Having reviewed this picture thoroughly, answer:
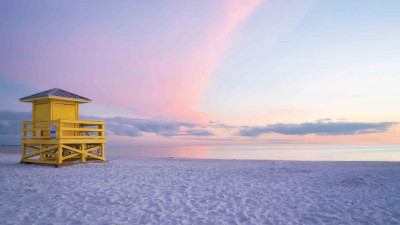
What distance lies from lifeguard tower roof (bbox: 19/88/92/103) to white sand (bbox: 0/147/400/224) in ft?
18.2

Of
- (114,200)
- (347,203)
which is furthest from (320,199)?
(114,200)

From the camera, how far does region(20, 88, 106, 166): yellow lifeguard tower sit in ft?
46.7

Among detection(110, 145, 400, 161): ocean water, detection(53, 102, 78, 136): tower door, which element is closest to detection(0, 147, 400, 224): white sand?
detection(53, 102, 78, 136): tower door

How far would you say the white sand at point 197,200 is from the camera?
5660 millimetres

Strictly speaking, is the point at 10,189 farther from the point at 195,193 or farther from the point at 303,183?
the point at 303,183

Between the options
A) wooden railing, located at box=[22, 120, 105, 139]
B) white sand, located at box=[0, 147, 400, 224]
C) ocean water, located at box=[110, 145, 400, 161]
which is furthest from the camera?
ocean water, located at box=[110, 145, 400, 161]

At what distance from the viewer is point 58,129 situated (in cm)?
1412

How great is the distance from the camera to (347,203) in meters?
6.86

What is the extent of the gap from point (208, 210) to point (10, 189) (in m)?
6.36

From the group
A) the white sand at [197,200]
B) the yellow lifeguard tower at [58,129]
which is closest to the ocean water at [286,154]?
the yellow lifeguard tower at [58,129]

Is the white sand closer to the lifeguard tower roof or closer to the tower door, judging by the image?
the tower door

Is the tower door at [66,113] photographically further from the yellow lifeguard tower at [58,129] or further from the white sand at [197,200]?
the white sand at [197,200]

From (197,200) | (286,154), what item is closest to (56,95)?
(197,200)

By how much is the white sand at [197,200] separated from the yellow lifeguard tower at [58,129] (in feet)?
13.4
